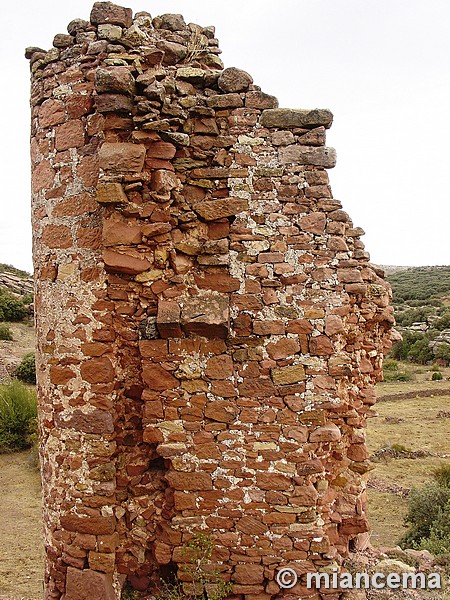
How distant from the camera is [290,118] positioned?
4.39m

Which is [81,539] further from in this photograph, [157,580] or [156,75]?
[156,75]

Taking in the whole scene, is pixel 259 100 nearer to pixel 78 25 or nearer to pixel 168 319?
pixel 78 25

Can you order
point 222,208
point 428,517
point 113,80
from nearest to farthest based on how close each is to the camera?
point 113,80 < point 222,208 < point 428,517

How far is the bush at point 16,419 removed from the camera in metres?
16.1

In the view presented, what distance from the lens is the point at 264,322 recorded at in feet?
14.3

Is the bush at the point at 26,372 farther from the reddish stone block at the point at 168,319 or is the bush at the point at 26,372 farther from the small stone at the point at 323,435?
the small stone at the point at 323,435

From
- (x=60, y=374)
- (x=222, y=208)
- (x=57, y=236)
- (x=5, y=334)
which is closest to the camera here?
(x=222, y=208)

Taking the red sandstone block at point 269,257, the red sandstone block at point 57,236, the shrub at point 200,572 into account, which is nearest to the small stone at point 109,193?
the red sandstone block at point 57,236

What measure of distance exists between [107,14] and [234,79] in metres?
1.15

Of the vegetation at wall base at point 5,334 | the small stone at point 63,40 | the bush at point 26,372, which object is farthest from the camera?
the vegetation at wall base at point 5,334

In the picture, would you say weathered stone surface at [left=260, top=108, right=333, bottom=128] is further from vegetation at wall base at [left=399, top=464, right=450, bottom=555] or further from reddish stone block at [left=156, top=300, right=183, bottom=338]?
vegetation at wall base at [left=399, top=464, right=450, bottom=555]

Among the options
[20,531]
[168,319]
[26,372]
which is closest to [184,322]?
[168,319]

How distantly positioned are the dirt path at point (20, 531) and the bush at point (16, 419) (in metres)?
0.41

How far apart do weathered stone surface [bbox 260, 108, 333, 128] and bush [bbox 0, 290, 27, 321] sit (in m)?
26.4
